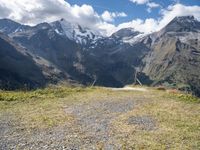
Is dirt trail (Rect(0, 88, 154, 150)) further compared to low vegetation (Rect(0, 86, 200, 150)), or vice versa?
low vegetation (Rect(0, 86, 200, 150))

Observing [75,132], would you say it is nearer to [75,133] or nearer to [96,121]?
[75,133]

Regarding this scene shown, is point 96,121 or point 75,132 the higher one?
point 96,121

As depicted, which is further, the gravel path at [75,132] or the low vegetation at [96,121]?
the low vegetation at [96,121]

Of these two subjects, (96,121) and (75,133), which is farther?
(96,121)

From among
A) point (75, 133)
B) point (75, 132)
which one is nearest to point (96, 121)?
point (75, 132)

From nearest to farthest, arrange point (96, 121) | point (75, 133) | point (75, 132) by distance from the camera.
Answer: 1. point (75, 133)
2. point (75, 132)
3. point (96, 121)

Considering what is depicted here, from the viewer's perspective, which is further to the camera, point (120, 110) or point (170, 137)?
point (120, 110)

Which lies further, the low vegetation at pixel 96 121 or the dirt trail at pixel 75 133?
the low vegetation at pixel 96 121

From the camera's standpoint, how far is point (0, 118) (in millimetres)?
32344

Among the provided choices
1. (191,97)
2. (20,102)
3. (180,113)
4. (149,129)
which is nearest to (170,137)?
(149,129)

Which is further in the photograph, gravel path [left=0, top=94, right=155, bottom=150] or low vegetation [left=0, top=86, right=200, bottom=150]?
low vegetation [left=0, top=86, right=200, bottom=150]

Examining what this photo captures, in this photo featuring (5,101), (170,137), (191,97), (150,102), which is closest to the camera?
(170,137)

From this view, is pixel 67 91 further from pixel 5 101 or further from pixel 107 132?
pixel 107 132

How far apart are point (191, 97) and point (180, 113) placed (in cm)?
1178
